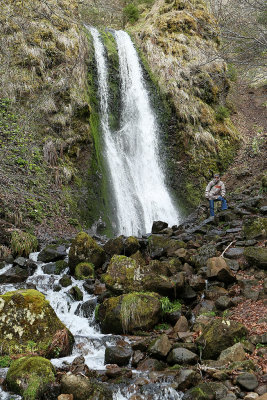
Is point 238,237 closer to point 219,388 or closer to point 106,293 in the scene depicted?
point 106,293

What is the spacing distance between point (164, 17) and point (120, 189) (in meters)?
14.6

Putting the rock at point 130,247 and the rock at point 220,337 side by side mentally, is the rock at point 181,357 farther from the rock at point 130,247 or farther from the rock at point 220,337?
the rock at point 130,247

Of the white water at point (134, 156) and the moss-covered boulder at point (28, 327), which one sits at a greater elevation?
the white water at point (134, 156)

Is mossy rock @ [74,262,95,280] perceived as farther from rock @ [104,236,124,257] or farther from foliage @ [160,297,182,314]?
foliage @ [160,297,182,314]

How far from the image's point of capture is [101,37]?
21.2 metres

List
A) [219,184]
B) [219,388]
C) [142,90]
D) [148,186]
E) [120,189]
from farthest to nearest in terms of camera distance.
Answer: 1. [142,90]
2. [148,186]
3. [120,189]
4. [219,184]
5. [219,388]

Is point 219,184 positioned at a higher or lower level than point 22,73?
lower

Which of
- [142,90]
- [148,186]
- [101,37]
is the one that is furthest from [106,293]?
[101,37]

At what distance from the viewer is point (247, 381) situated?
3637 mm

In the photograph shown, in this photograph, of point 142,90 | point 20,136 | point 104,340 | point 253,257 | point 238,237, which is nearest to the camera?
point 104,340

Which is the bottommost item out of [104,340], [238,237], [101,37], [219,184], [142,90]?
[104,340]

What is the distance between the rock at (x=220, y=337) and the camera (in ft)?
14.5

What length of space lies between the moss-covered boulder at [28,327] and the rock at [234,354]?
7.96 ft

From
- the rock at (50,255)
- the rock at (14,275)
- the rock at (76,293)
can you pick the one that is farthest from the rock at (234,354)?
the rock at (50,255)
